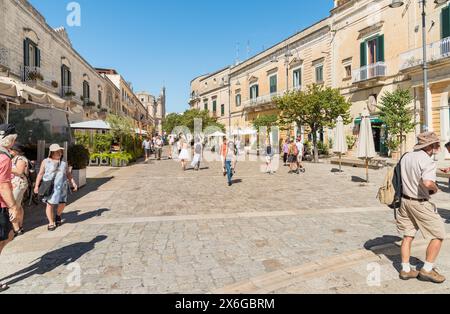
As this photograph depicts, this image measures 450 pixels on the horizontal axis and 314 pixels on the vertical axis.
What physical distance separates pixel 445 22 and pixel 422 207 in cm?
1847

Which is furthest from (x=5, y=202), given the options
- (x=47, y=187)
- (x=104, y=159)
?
(x=104, y=159)

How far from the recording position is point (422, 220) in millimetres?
3340

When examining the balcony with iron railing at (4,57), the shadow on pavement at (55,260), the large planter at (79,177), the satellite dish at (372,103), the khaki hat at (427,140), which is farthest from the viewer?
the satellite dish at (372,103)

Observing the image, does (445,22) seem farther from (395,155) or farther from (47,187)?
(47,187)

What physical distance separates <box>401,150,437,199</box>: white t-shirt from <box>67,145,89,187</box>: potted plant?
8.97 metres

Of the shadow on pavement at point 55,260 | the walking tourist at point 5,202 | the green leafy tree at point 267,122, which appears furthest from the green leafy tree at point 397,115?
Answer: the walking tourist at point 5,202

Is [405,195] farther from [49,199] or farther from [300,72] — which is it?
[300,72]

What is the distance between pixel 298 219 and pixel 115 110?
3780 centimetres

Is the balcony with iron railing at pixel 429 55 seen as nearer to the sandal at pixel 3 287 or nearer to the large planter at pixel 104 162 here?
the large planter at pixel 104 162

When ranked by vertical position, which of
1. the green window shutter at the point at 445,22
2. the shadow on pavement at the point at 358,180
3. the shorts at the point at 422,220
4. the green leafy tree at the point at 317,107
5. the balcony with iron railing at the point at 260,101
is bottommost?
the shadow on pavement at the point at 358,180

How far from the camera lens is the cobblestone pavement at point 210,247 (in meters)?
3.40

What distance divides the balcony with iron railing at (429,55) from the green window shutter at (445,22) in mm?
715

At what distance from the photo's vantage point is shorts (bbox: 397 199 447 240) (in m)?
3.29
